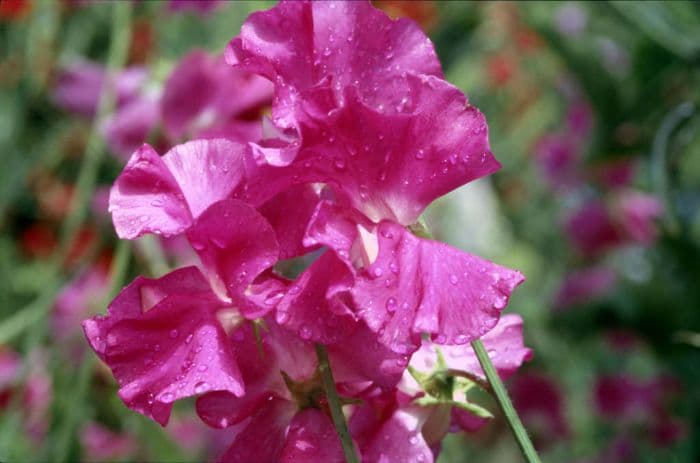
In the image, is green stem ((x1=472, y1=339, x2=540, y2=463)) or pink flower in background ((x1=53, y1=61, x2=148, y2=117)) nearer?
green stem ((x1=472, y1=339, x2=540, y2=463))

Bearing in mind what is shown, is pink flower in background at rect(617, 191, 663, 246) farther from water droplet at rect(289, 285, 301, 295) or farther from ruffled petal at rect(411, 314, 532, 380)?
water droplet at rect(289, 285, 301, 295)

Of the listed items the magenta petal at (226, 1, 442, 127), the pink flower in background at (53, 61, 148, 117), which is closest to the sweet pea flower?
the magenta petal at (226, 1, 442, 127)

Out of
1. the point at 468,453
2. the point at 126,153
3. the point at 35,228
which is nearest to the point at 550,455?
the point at 468,453

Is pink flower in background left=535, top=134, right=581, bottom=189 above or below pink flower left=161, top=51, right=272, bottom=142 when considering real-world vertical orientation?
below

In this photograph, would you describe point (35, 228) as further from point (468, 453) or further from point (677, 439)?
point (677, 439)

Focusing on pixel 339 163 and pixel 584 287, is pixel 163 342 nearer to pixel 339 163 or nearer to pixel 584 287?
pixel 339 163

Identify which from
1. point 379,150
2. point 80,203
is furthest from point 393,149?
point 80,203

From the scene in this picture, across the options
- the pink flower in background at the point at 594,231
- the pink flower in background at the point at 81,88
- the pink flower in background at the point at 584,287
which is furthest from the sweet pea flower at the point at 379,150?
the pink flower in background at the point at 594,231
